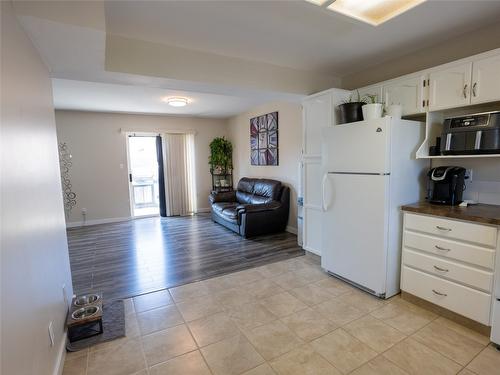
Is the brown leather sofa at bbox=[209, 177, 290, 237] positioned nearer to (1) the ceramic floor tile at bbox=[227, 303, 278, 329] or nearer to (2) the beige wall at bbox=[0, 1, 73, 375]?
(1) the ceramic floor tile at bbox=[227, 303, 278, 329]

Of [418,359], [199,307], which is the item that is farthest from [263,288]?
[418,359]

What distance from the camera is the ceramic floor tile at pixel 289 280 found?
9.49ft

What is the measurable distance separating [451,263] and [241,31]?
8.60 feet

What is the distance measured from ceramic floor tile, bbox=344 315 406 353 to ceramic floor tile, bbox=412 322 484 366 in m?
0.16

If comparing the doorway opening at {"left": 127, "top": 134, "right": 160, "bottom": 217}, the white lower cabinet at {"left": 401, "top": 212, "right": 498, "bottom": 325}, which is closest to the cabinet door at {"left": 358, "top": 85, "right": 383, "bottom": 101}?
the white lower cabinet at {"left": 401, "top": 212, "right": 498, "bottom": 325}

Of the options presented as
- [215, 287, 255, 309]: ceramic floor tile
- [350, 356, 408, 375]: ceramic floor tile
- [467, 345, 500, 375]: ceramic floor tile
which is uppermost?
[215, 287, 255, 309]: ceramic floor tile

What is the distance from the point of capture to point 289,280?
3.01 metres

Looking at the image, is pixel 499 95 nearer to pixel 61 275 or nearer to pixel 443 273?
pixel 443 273

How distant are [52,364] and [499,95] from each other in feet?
11.8

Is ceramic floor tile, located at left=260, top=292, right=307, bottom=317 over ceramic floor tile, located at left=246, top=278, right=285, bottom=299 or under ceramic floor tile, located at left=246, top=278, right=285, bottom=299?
under

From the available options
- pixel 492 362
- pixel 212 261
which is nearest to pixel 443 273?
pixel 492 362

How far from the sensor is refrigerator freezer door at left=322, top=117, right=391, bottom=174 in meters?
2.39

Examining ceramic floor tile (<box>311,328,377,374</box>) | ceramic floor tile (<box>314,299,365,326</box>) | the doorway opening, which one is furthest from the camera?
the doorway opening

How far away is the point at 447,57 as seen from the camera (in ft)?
8.34
